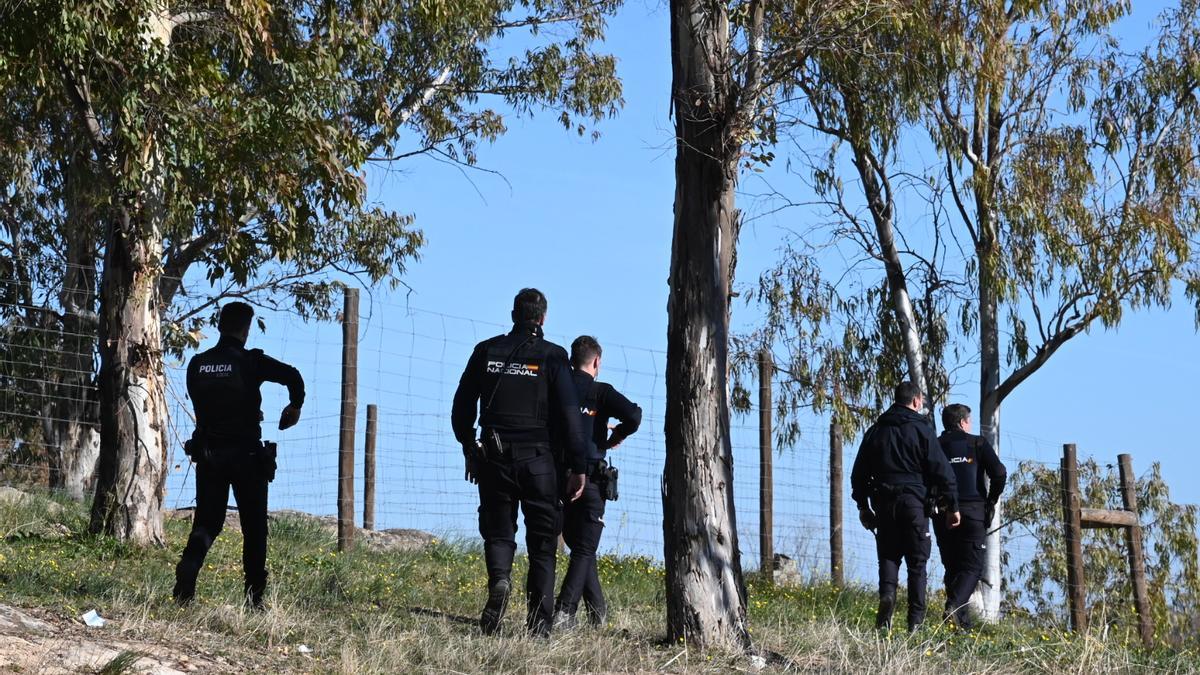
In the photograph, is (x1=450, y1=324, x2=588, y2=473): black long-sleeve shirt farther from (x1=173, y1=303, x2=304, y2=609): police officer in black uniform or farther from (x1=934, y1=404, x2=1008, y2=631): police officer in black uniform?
(x1=934, y1=404, x2=1008, y2=631): police officer in black uniform

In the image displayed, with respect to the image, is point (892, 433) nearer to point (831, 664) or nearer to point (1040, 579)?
point (831, 664)

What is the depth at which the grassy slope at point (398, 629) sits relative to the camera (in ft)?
22.4

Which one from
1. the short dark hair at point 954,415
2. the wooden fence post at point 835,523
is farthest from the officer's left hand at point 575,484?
the wooden fence post at point 835,523

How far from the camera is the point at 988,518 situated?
10828mm

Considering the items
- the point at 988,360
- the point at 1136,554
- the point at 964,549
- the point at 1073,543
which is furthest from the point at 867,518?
the point at 988,360

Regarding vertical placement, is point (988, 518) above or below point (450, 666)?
above

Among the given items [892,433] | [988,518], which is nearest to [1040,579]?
[988,518]

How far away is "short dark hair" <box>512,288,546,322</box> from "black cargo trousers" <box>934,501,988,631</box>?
3946 millimetres

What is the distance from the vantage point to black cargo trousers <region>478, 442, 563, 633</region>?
24.5 ft

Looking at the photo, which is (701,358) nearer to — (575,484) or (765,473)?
(575,484)

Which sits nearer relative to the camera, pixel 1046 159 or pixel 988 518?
pixel 988 518

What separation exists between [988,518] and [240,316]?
18.8 ft

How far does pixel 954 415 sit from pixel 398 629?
455 cm

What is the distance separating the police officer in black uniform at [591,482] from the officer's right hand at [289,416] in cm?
145
